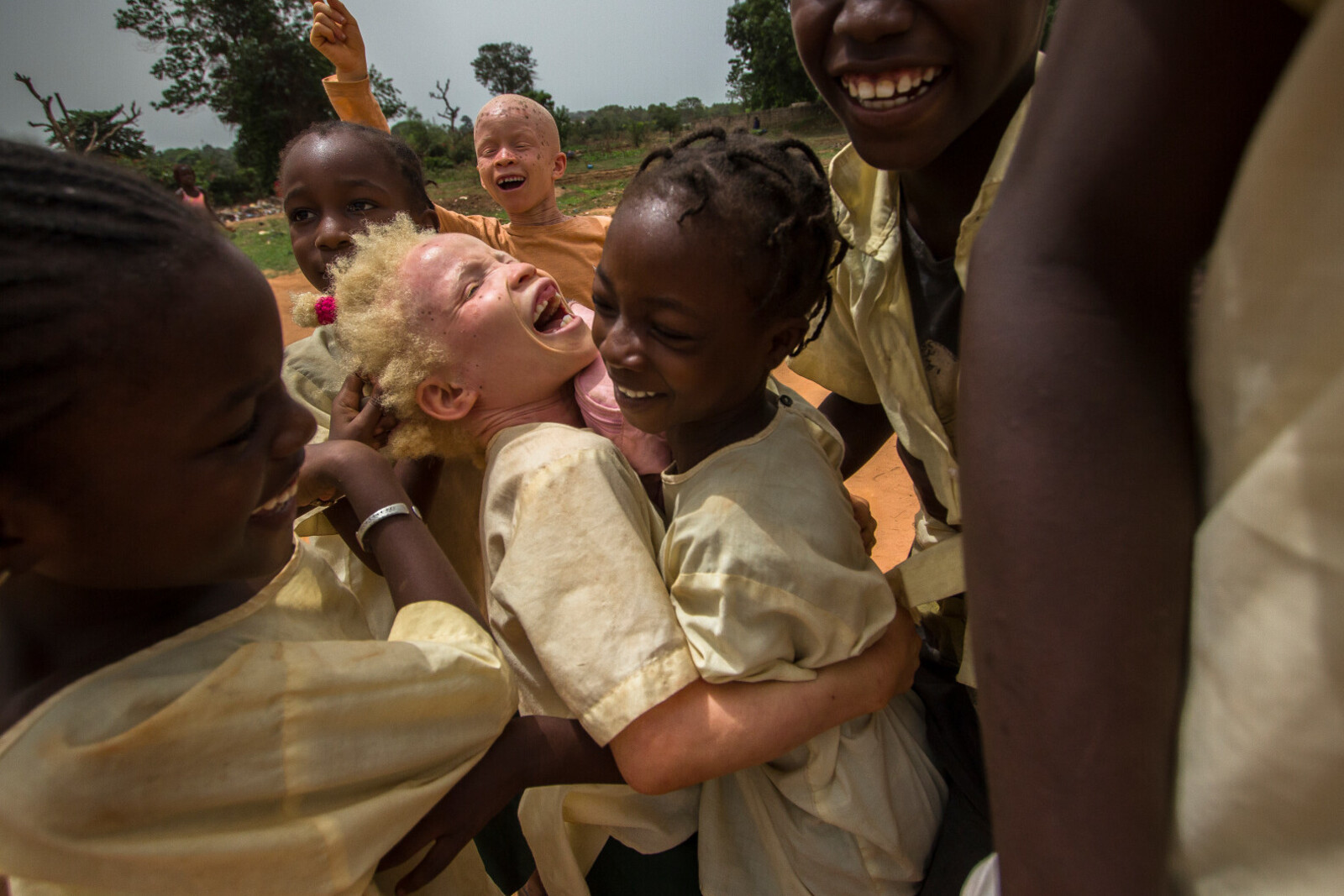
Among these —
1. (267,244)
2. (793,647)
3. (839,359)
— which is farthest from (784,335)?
(267,244)

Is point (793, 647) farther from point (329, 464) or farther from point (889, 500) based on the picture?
point (889, 500)

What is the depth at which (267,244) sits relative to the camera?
611 inches

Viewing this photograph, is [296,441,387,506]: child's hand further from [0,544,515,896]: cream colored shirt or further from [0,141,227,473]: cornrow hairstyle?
[0,141,227,473]: cornrow hairstyle

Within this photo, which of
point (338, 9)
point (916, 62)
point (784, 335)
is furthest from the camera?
point (338, 9)

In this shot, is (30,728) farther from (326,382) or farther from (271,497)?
(326,382)

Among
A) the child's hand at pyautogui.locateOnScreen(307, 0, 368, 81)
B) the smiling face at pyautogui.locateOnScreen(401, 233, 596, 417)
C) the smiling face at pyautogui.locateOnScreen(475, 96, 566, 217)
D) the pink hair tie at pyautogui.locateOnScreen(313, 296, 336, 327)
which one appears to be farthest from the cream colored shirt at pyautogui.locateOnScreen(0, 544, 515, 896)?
the smiling face at pyautogui.locateOnScreen(475, 96, 566, 217)

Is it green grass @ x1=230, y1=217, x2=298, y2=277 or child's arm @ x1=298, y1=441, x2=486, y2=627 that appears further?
green grass @ x1=230, y1=217, x2=298, y2=277

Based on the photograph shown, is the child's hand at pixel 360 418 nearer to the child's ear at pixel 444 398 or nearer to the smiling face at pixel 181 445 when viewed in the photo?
the child's ear at pixel 444 398

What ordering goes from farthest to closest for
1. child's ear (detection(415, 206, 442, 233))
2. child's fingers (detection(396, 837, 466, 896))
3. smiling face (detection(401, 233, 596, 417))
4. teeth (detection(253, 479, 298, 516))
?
child's ear (detection(415, 206, 442, 233)) → smiling face (detection(401, 233, 596, 417)) → child's fingers (detection(396, 837, 466, 896)) → teeth (detection(253, 479, 298, 516))

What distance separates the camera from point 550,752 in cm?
129

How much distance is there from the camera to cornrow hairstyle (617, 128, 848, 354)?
139 cm

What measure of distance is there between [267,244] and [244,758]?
56.8 ft

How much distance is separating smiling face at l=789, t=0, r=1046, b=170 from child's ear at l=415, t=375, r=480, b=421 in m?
1.05

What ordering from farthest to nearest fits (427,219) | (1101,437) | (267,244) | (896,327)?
(267,244), (427,219), (896,327), (1101,437)
